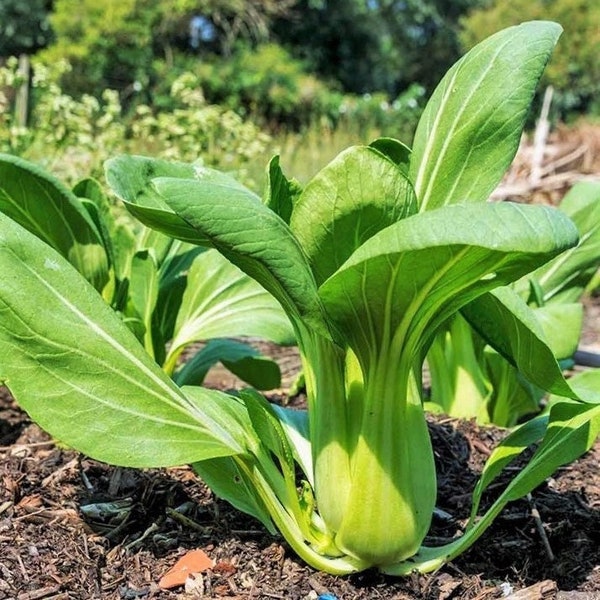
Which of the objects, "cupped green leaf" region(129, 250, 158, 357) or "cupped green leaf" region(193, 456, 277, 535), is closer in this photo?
"cupped green leaf" region(193, 456, 277, 535)

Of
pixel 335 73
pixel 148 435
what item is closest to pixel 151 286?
pixel 148 435

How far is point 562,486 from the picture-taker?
7.00ft

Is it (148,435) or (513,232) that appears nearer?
(513,232)

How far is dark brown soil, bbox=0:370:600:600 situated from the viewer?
1599mm

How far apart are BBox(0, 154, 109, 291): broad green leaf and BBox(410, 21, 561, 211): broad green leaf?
97 cm

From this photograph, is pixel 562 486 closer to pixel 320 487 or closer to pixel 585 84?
pixel 320 487

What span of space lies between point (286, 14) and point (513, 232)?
2213 cm

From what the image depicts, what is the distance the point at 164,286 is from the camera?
2527mm

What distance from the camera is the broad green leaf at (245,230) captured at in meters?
1.21

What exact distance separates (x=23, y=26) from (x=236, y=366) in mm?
21438

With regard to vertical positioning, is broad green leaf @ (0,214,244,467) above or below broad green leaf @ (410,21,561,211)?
below

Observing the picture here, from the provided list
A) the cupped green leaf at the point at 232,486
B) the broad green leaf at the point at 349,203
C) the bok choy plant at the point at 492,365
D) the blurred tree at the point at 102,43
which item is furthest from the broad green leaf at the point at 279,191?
the blurred tree at the point at 102,43

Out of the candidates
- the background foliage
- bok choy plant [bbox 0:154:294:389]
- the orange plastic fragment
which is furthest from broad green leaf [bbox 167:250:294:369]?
the background foliage

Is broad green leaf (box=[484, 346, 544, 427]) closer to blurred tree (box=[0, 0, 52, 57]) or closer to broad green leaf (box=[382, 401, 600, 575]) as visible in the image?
broad green leaf (box=[382, 401, 600, 575])
